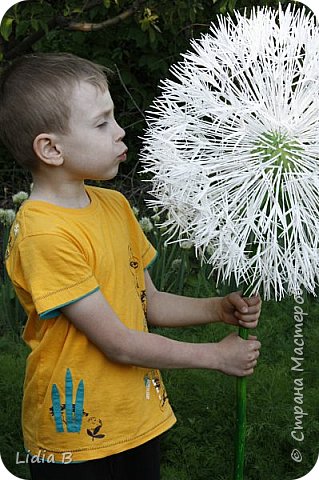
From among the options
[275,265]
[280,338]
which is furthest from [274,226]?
[280,338]

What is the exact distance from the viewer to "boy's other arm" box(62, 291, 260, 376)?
0.79 meters

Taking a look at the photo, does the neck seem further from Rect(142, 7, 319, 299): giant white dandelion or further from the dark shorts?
the dark shorts

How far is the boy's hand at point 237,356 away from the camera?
2.75ft

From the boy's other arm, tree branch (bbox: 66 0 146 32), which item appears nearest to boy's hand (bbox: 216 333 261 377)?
the boy's other arm

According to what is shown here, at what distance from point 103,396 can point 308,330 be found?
1.39ft

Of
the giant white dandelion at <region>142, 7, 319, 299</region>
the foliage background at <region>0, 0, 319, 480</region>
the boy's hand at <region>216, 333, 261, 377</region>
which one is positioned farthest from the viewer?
the foliage background at <region>0, 0, 319, 480</region>

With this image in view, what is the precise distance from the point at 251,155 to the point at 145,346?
0.22 metres

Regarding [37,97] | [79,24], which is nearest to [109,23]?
[79,24]

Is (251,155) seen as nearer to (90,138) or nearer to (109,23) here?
(90,138)

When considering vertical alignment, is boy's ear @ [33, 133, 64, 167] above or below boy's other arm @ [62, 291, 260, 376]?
above

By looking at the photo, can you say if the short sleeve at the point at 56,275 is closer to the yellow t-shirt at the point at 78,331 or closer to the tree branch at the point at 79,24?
the yellow t-shirt at the point at 78,331

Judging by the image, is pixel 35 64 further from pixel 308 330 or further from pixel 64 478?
pixel 308 330

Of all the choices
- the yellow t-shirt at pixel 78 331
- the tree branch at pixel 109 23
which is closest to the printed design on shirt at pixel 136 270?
the yellow t-shirt at pixel 78 331

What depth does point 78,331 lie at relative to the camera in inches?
32.4
